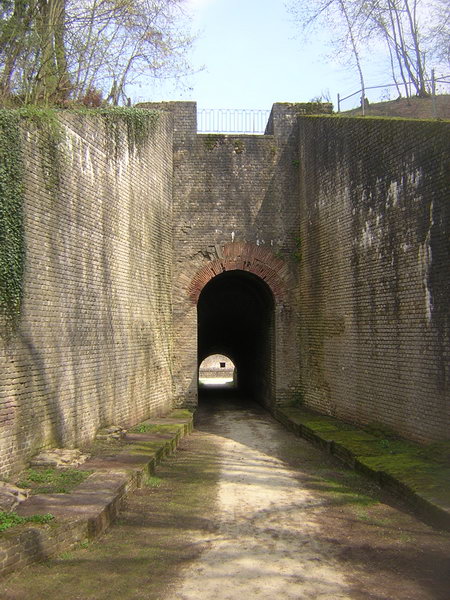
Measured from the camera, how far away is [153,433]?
414 inches

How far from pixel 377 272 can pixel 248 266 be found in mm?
5073

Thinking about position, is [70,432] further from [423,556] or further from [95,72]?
[95,72]

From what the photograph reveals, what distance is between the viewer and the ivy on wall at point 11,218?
6.69 metres

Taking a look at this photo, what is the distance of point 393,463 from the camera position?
7.69 metres

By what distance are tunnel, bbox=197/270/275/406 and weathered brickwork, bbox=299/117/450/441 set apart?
204cm

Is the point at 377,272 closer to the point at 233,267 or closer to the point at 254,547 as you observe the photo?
the point at 233,267

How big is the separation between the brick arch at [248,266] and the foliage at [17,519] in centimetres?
960

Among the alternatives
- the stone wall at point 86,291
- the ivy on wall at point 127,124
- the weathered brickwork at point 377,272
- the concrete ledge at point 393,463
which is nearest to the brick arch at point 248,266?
the weathered brickwork at point 377,272

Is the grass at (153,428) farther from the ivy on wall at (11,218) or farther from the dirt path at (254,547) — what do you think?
the ivy on wall at (11,218)

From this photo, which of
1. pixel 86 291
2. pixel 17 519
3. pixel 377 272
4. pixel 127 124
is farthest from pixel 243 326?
pixel 17 519

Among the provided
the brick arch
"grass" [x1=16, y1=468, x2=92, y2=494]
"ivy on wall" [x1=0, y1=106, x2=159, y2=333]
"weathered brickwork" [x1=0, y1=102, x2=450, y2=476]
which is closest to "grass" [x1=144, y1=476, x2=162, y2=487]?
"grass" [x1=16, y1=468, x2=92, y2=494]

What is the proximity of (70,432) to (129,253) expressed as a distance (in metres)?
4.23

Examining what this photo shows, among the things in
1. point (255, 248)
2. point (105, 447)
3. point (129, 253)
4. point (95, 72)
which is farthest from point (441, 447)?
point (95, 72)

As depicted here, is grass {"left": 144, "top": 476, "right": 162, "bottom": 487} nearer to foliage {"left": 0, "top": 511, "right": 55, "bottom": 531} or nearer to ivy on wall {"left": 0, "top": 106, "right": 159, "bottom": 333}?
foliage {"left": 0, "top": 511, "right": 55, "bottom": 531}
